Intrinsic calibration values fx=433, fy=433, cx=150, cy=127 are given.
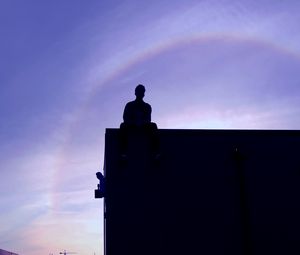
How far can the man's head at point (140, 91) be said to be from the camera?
483 inches

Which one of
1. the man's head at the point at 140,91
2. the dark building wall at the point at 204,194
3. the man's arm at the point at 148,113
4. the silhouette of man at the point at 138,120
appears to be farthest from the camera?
the man's arm at the point at 148,113

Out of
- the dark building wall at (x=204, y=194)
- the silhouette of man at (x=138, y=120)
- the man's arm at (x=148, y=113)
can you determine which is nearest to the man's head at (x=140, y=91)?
the silhouette of man at (x=138, y=120)

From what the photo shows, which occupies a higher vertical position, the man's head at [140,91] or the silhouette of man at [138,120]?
the man's head at [140,91]

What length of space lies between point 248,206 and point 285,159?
1.95 m

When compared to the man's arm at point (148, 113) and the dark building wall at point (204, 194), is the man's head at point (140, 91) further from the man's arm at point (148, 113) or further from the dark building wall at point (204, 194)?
the dark building wall at point (204, 194)

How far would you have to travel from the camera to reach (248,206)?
39.9ft

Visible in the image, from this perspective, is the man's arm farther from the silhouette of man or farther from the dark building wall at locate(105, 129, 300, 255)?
the dark building wall at locate(105, 129, 300, 255)

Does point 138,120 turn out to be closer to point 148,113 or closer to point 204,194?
point 148,113

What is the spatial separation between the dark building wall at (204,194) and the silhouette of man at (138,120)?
25cm

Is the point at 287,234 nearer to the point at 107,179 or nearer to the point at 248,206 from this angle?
the point at 248,206

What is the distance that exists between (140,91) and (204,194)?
135 inches

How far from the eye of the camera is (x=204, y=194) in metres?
12.2

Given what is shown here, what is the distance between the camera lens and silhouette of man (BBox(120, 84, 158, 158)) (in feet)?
39.2

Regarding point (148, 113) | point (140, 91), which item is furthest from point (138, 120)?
point (140, 91)
